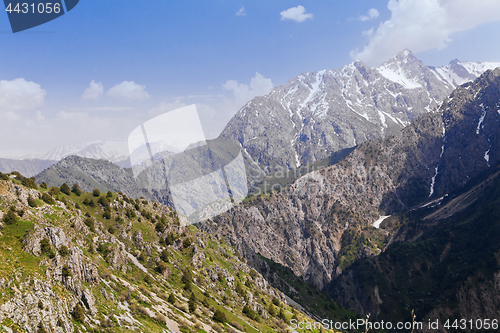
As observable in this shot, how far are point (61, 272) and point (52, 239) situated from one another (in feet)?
15.7

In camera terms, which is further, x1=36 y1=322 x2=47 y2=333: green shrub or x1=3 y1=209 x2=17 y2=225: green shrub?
x1=3 y1=209 x2=17 y2=225: green shrub

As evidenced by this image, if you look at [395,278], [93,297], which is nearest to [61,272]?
[93,297]

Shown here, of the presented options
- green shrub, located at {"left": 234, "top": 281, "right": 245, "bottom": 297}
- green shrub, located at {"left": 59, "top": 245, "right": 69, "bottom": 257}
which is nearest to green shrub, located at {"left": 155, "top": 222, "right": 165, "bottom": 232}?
green shrub, located at {"left": 234, "top": 281, "right": 245, "bottom": 297}

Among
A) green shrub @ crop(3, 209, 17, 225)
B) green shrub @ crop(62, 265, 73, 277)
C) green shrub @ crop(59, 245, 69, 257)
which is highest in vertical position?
green shrub @ crop(3, 209, 17, 225)

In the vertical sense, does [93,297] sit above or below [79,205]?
below

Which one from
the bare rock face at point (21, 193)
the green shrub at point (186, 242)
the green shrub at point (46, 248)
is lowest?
the green shrub at point (186, 242)

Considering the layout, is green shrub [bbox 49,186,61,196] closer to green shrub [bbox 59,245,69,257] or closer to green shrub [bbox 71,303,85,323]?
green shrub [bbox 59,245,69,257]

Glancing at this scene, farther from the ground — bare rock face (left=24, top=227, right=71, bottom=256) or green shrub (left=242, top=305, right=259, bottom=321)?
bare rock face (left=24, top=227, right=71, bottom=256)

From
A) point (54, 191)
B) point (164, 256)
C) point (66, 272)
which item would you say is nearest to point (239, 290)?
point (164, 256)

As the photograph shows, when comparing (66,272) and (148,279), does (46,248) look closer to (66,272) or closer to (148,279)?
(66,272)

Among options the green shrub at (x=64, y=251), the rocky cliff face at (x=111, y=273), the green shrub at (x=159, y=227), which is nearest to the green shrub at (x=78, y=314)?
the rocky cliff face at (x=111, y=273)

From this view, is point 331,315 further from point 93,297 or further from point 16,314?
point 16,314

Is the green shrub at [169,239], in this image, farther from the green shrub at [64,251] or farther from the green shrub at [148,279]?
the green shrub at [64,251]

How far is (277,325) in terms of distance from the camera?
63.8 metres
